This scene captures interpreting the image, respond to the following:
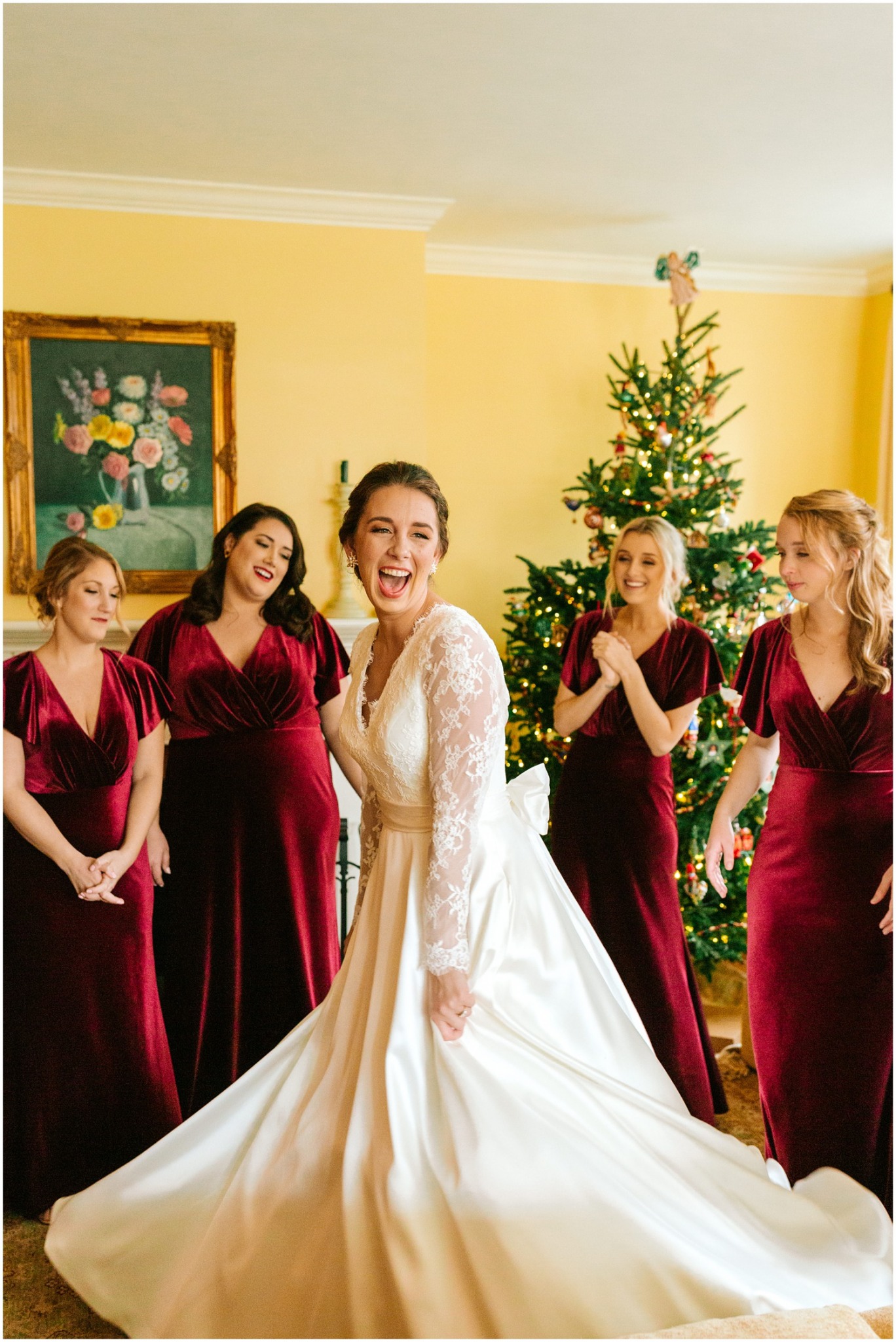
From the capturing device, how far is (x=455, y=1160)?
1.85 m

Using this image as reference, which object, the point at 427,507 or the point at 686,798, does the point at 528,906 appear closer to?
the point at 427,507

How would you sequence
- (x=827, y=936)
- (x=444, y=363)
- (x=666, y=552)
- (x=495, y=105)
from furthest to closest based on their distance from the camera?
(x=444, y=363) → (x=495, y=105) → (x=666, y=552) → (x=827, y=936)

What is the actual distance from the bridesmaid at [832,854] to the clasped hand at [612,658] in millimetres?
645

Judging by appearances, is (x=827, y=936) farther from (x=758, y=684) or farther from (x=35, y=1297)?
(x=35, y=1297)

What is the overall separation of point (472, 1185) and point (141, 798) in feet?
4.90

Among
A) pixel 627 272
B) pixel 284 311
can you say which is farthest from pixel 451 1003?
pixel 627 272

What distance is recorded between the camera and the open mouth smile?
2055 mm

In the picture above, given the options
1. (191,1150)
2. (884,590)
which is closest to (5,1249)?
(191,1150)

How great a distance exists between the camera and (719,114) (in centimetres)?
387

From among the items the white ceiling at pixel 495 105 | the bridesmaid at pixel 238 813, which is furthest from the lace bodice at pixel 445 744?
the white ceiling at pixel 495 105

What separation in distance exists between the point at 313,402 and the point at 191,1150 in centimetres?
349

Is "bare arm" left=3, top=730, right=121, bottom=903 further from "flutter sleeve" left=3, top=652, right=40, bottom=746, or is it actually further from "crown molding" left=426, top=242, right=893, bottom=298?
"crown molding" left=426, top=242, right=893, bottom=298

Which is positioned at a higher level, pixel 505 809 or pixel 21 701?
pixel 21 701

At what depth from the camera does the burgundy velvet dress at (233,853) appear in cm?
323
